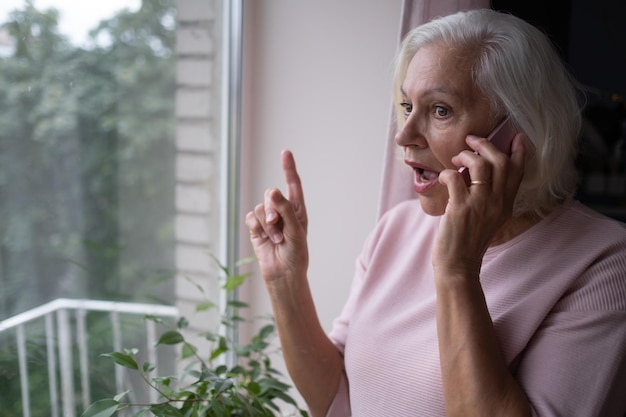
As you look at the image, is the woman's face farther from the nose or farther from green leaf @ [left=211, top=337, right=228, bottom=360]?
green leaf @ [left=211, top=337, right=228, bottom=360]

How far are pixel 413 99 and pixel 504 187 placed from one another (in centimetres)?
27

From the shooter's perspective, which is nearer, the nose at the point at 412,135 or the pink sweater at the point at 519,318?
the pink sweater at the point at 519,318

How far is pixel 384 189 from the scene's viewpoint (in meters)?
1.57

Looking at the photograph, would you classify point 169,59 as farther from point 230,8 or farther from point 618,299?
point 618,299

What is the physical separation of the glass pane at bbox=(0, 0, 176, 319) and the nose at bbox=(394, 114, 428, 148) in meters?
0.83

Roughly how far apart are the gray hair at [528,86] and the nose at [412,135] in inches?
5.6

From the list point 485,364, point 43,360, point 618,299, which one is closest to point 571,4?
point 618,299

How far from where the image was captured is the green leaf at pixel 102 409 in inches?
40.8

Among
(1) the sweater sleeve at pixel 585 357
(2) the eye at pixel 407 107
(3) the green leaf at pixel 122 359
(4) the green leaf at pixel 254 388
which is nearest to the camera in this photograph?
(1) the sweater sleeve at pixel 585 357

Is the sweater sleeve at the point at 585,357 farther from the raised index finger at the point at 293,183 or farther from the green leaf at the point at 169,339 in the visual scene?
the green leaf at the point at 169,339

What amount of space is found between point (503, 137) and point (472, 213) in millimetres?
195

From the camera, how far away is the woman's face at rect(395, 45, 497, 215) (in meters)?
1.13

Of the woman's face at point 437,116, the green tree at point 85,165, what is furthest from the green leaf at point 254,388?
the woman's face at point 437,116

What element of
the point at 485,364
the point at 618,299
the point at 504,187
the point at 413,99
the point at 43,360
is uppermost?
the point at 413,99
